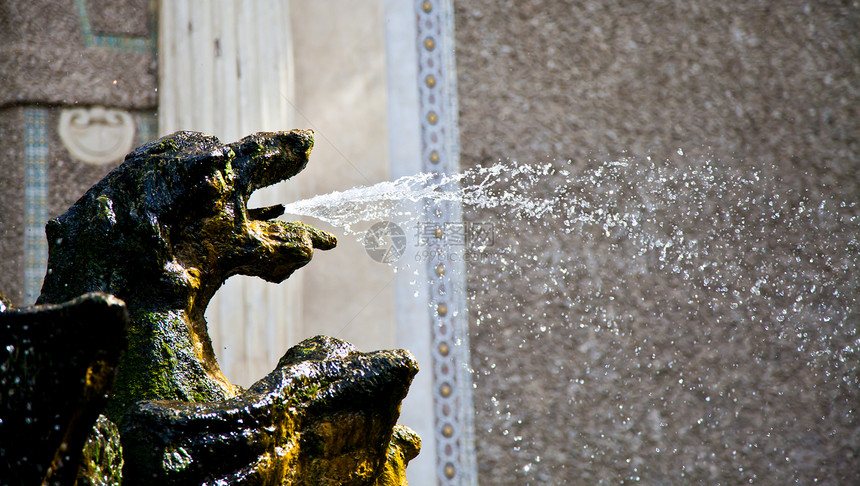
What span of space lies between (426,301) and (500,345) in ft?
0.69

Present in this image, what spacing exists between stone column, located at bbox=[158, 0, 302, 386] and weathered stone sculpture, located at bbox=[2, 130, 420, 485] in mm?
1065

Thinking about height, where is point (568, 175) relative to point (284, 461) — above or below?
above

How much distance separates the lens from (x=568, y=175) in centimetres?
192

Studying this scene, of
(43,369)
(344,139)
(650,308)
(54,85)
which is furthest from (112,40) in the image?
(43,369)

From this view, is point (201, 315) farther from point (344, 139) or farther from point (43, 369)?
point (344, 139)

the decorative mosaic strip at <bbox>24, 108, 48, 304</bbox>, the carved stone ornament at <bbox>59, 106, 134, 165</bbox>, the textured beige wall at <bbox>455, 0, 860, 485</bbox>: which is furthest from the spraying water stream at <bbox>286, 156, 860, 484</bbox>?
the decorative mosaic strip at <bbox>24, 108, 48, 304</bbox>

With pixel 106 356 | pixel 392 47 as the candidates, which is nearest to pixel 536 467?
pixel 392 47

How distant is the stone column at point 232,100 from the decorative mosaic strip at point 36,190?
9.6 inches

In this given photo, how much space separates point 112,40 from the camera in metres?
1.70

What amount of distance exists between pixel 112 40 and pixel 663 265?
55.7 inches

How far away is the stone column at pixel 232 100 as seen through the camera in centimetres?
166

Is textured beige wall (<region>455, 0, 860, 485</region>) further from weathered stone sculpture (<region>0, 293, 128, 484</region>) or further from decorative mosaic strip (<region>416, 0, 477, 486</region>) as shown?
weathered stone sculpture (<region>0, 293, 128, 484</region>)

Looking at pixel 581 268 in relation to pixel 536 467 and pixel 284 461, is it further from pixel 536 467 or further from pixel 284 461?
pixel 284 461

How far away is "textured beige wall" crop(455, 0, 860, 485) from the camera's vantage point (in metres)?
1.86
